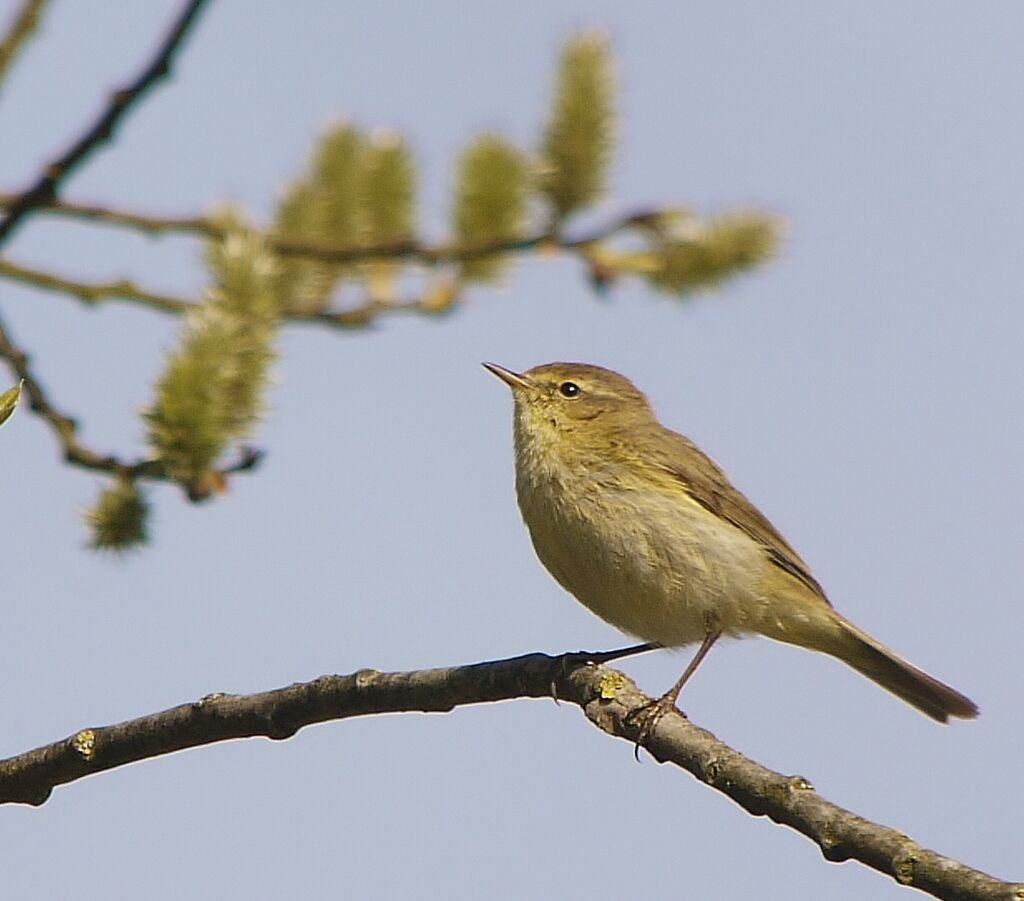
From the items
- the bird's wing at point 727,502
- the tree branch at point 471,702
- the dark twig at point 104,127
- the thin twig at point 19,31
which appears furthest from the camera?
the bird's wing at point 727,502

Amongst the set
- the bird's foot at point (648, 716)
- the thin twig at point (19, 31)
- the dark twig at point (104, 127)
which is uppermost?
the thin twig at point (19, 31)

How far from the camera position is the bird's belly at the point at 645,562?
5410 mm

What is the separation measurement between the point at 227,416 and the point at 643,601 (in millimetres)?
2307

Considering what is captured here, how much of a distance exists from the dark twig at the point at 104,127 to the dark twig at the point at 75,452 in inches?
11.1

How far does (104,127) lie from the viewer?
340cm

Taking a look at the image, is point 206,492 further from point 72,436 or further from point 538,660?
point 538,660

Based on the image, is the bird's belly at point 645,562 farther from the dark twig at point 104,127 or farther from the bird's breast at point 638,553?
the dark twig at point 104,127

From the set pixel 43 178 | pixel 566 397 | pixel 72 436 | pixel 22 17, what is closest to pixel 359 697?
pixel 72 436

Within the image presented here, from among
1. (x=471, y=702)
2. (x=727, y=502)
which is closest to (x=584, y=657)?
(x=471, y=702)

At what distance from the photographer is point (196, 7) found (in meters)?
3.09

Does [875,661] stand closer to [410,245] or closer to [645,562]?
[645,562]

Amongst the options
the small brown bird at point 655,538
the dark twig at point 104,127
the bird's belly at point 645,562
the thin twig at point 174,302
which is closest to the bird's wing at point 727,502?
the small brown bird at point 655,538

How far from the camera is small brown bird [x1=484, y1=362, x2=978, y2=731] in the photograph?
17.9ft

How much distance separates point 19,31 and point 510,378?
3.13 metres
